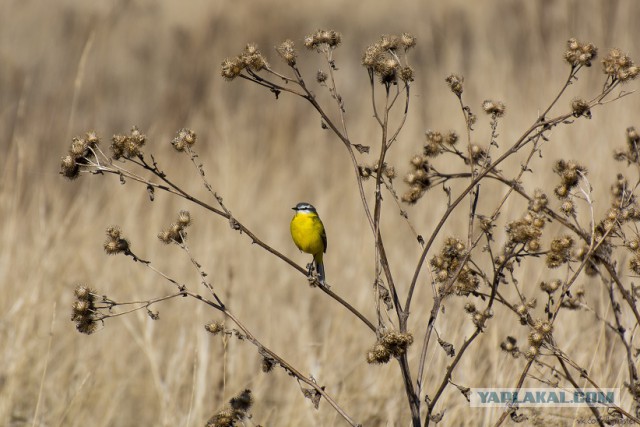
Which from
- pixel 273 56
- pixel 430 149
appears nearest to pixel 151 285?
pixel 430 149

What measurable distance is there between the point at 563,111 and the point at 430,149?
5073 mm

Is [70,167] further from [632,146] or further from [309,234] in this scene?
[632,146]

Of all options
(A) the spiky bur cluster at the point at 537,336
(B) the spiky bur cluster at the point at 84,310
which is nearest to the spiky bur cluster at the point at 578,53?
(A) the spiky bur cluster at the point at 537,336

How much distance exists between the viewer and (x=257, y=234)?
7.05 metres

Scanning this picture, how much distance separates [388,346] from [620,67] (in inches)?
39.2

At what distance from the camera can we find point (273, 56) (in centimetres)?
1251

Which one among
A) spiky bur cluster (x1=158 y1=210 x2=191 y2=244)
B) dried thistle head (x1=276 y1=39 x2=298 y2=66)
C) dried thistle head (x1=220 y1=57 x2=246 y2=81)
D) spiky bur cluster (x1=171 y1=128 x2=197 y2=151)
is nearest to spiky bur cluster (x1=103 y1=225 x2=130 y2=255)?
spiky bur cluster (x1=158 y1=210 x2=191 y2=244)

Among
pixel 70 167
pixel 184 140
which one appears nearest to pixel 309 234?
pixel 184 140

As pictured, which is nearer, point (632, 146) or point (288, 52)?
point (288, 52)

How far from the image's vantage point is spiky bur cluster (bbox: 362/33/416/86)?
7.27 feet

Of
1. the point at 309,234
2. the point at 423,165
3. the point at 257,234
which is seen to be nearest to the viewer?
the point at 423,165

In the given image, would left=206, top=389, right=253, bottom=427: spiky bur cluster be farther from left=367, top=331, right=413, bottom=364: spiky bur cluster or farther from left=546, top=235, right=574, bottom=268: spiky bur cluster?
left=546, top=235, right=574, bottom=268: spiky bur cluster

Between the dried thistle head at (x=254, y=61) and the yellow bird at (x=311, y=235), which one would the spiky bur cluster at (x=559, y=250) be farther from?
the yellow bird at (x=311, y=235)

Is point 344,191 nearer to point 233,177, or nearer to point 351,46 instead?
point 233,177
